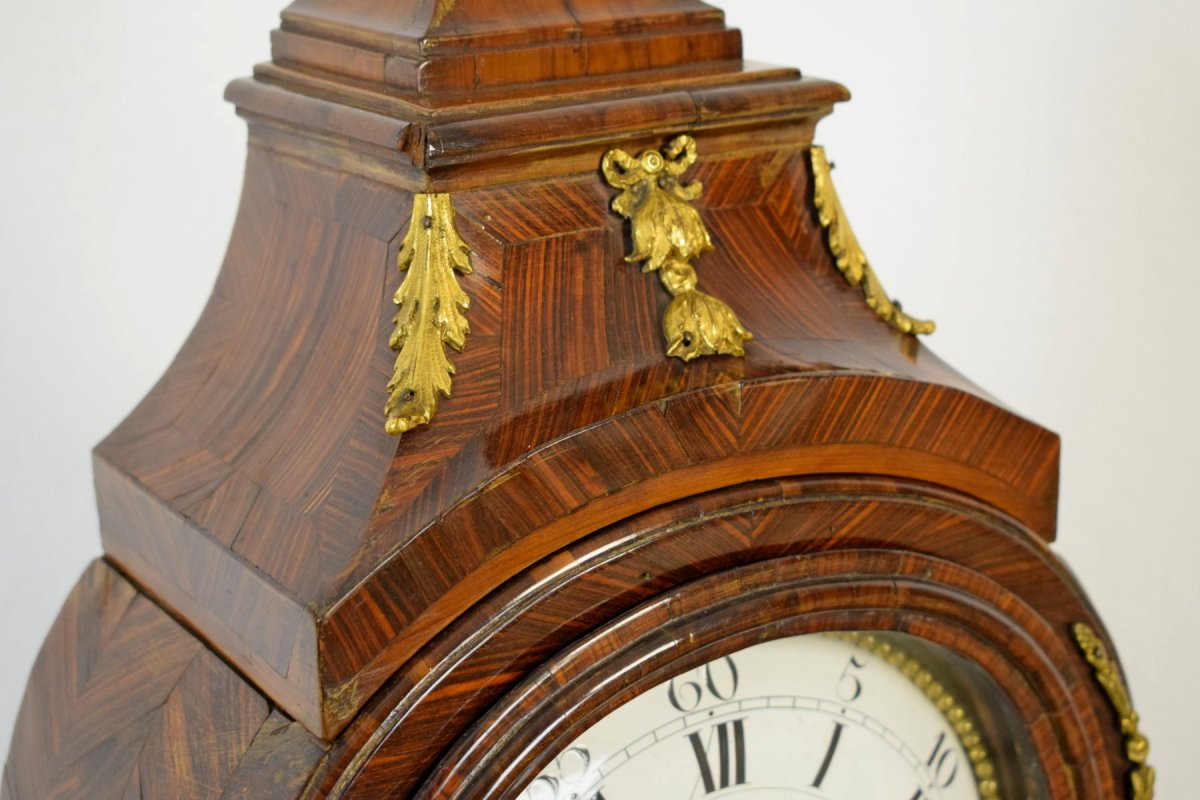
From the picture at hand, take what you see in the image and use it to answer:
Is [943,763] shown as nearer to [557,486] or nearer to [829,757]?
[829,757]

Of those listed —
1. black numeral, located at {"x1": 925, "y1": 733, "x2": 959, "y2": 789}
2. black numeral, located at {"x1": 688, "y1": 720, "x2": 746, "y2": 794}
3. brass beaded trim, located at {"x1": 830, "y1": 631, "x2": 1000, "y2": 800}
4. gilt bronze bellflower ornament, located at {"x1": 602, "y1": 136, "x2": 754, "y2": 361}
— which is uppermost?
gilt bronze bellflower ornament, located at {"x1": 602, "y1": 136, "x2": 754, "y2": 361}

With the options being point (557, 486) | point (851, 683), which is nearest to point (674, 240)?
point (557, 486)

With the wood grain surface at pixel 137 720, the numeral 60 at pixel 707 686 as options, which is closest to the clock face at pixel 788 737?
the numeral 60 at pixel 707 686

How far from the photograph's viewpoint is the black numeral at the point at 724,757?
109 cm

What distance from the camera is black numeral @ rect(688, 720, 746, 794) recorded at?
1090 millimetres

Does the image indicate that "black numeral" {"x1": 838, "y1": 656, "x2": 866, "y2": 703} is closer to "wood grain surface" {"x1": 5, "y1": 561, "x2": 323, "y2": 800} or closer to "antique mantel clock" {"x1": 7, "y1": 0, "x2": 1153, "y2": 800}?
"antique mantel clock" {"x1": 7, "y1": 0, "x2": 1153, "y2": 800}

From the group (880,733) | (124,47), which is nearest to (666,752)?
(880,733)

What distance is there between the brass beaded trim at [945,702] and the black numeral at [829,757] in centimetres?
5

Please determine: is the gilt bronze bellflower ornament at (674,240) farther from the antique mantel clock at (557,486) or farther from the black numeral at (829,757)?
the black numeral at (829,757)

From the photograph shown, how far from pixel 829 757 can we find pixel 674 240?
349mm

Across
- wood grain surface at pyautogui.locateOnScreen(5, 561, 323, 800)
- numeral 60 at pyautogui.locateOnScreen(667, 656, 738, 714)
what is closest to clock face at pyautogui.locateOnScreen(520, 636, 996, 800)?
numeral 60 at pyautogui.locateOnScreen(667, 656, 738, 714)

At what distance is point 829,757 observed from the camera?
115 centimetres

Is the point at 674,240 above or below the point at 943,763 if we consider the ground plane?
above

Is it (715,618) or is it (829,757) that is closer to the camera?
(715,618)
